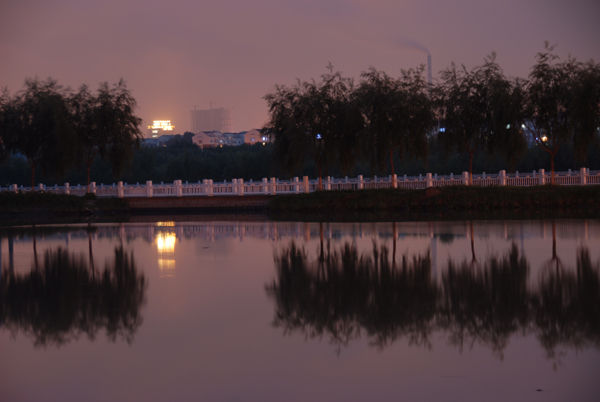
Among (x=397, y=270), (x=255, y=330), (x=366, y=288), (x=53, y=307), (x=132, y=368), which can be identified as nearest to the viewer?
(x=132, y=368)

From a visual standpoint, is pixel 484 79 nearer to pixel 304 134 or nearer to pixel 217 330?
pixel 304 134

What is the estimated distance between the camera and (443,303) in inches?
272

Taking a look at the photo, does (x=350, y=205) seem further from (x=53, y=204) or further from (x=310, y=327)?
(x=310, y=327)

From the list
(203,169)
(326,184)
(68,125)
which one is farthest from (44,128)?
(203,169)

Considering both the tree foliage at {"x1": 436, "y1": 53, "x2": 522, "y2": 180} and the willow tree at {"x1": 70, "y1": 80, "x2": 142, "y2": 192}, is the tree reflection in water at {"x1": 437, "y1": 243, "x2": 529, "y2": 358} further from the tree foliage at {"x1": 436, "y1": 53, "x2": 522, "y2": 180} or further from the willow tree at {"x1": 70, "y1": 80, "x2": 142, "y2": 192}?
the willow tree at {"x1": 70, "y1": 80, "x2": 142, "y2": 192}

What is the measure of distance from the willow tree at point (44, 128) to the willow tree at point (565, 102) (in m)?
27.7

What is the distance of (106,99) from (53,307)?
33.6 meters

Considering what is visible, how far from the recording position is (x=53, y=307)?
7.40 metres

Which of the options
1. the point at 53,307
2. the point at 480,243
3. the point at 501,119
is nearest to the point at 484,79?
the point at 501,119

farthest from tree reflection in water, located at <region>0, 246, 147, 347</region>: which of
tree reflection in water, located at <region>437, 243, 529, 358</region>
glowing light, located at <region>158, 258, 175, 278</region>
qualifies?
tree reflection in water, located at <region>437, 243, 529, 358</region>

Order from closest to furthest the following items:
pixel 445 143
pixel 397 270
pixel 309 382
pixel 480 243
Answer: pixel 309 382 → pixel 397 270 → pixel 480 243 → pixel 445 143

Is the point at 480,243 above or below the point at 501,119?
below

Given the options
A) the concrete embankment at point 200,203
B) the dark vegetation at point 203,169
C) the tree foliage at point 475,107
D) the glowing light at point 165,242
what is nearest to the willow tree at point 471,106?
the tree foliage at point 475,107

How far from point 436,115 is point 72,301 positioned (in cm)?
2807
